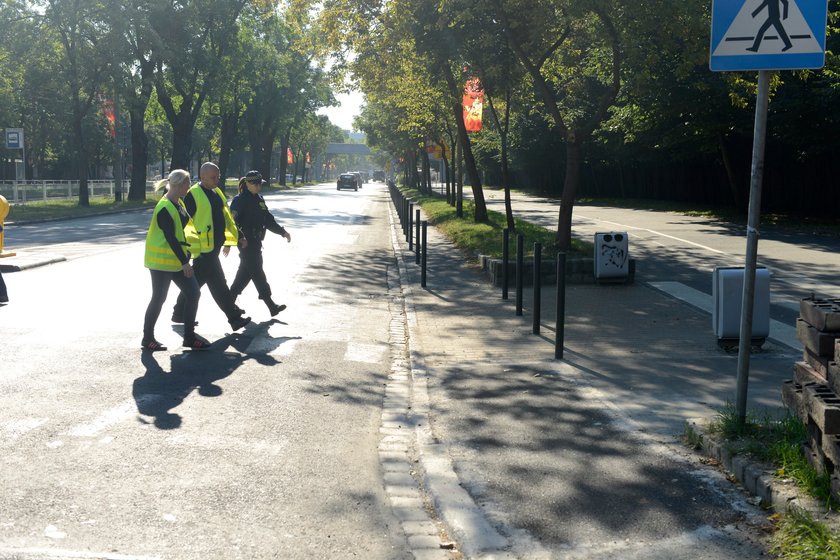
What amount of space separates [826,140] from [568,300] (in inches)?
713

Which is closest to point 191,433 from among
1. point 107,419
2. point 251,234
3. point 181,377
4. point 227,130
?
point 107,419

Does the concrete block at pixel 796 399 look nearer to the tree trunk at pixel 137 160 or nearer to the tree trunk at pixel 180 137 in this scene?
the tree trunk at pixel 137 160

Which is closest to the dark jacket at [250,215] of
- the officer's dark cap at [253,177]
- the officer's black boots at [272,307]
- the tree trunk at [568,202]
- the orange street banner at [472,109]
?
the officer's dark cap at [253,177]

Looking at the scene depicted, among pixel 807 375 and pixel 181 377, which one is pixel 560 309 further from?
pixel 807 375

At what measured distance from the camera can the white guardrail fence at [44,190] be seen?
4288 centimetres

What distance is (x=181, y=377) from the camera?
8.17 metres

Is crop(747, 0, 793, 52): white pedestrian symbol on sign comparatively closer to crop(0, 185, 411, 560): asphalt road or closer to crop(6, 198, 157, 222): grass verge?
crop(0, 185, 411, 560): asphalt road

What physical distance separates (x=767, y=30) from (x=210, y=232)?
20.7 feet

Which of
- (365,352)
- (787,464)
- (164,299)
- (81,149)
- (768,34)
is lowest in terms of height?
(365,352)

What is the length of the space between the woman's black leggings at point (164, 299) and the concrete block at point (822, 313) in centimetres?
590

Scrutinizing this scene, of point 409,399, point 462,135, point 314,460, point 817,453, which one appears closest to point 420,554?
point 314,460

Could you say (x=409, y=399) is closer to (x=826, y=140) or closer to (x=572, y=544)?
(x=572, y=544)

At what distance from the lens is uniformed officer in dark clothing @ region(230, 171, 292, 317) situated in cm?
1170

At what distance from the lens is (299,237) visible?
25391mm
